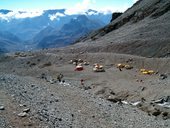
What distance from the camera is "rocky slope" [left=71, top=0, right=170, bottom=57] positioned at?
72.2 meters

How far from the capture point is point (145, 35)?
8506cm

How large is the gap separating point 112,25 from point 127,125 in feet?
318

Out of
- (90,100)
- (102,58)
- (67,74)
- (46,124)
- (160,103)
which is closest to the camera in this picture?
(46,124)

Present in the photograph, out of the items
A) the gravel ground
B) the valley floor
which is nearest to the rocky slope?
the valley floor

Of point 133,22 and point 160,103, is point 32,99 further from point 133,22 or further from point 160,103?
point 133,22

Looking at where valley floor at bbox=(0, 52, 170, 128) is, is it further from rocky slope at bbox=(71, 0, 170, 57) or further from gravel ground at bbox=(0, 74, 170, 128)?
rocky slope at bbox=(71, 0, 170, 57)

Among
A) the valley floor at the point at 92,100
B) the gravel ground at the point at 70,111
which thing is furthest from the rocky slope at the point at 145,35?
the gravel ground at the point at 70,111

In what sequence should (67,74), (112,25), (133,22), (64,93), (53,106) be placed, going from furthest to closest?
(112,25)
(133,22)
(67,74)
(64,93)
(53,106)

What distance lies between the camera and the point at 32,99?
105 ft

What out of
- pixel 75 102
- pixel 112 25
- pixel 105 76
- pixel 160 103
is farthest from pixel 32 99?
pixel 112 25

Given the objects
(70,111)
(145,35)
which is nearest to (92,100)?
(70,111)

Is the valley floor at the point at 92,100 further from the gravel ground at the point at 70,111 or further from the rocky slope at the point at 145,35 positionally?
the rocky slope at the point at 145,35

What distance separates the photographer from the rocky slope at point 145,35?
72238 millimetres

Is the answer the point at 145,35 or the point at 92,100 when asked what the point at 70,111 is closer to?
the point at 92,100
